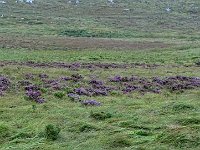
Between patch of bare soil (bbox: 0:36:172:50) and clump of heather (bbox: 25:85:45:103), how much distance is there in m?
37.5

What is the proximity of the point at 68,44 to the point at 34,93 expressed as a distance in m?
46.6

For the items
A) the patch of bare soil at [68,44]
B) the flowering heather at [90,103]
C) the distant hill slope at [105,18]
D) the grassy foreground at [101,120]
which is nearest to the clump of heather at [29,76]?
the grassy foreground at [101,120]

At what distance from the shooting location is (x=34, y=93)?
99.4ft

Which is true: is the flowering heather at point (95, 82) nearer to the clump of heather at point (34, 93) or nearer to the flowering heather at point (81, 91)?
the flowering heather at point (81, 91)

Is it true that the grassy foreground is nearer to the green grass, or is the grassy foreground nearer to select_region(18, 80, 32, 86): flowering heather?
select_region(18, 80, 32, 86): flowering heather

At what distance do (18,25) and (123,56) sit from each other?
53.4 m

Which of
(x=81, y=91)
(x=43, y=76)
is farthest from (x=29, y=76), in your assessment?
(x=81, y=91)

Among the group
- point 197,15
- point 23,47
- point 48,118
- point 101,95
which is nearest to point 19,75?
point 101,95

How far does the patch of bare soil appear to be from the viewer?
71.9m

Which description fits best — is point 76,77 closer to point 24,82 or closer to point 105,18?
point 24,82

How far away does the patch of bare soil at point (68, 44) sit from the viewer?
71919 mm

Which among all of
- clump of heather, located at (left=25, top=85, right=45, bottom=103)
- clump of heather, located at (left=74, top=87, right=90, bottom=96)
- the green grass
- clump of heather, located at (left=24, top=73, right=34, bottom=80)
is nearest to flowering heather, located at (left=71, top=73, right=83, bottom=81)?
clump of heather, located at (left=24, top=73, right=34, bottom=80)

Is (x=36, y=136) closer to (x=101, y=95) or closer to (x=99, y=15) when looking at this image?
(x=101, y=95)

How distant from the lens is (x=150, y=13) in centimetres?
14488
